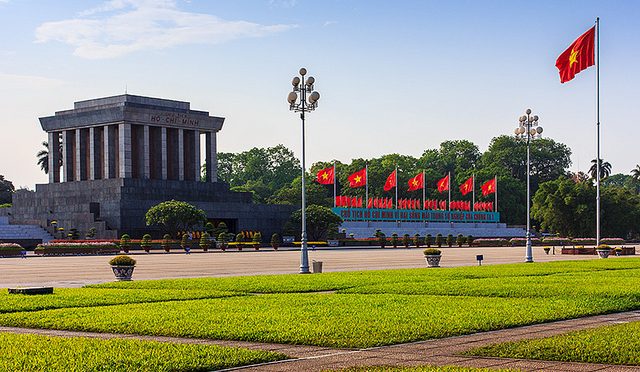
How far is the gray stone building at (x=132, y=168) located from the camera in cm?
10100

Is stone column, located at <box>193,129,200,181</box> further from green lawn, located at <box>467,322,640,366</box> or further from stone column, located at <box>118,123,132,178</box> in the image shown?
green lawn, located at <box>467,322,640,366</box>

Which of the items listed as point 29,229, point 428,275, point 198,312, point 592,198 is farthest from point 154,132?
point 198,312

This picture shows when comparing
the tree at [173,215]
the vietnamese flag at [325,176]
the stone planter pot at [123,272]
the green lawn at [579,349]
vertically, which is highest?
the vietnamese flag at [325,176]

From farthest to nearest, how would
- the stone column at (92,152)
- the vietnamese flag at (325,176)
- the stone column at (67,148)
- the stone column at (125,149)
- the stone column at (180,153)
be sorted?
the vietnamese flag at (325,176) → the stone column at (67,148) → the stone column at (180,153) → the stone column at (92,152) → the stone column at (125,149)

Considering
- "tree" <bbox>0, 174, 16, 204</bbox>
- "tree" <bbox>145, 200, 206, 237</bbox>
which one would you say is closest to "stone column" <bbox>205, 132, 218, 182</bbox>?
"tree" <bbox>145, 200, 206, 237</bbox>

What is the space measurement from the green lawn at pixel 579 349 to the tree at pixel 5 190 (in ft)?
457

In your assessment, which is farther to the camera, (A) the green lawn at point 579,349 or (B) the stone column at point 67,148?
(B) the stone column at point 67,148

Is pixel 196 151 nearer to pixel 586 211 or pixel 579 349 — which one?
pixel 586 211

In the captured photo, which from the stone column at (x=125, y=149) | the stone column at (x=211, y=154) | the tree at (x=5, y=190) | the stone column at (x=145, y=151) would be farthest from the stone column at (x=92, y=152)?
the tree at (x=5, y=190)

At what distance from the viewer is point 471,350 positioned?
1399 centimetres

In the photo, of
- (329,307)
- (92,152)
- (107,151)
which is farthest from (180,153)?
(329,307)

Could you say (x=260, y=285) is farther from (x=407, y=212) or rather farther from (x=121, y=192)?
(x=407, y=212)

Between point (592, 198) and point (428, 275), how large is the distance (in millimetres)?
95351

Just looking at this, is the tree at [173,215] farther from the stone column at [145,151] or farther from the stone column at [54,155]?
the stone column at [54,155]
